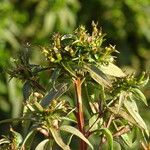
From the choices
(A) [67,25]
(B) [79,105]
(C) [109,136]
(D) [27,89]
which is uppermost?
(A) [67,25]

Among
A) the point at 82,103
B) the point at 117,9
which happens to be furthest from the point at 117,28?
the point at 82,103

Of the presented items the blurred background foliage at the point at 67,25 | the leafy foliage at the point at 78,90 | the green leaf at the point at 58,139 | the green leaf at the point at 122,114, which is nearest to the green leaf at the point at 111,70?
the leafy foliage at the point at 78,90

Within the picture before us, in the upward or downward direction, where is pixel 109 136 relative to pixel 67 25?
downward

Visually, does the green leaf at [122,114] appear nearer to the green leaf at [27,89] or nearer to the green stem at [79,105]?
the green stem at [79,105]

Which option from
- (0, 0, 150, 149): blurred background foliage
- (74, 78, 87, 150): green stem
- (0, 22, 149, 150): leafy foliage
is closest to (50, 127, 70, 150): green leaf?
(0, 22, 149, 150): leafy foliage

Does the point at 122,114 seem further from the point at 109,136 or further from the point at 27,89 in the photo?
the point at 27,89

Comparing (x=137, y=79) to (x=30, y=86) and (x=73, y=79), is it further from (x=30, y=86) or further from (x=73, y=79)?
(x=30, y=86)

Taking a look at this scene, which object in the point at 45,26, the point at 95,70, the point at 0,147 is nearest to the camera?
the point at 95,70

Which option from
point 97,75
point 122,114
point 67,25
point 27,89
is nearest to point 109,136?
point 122,114
